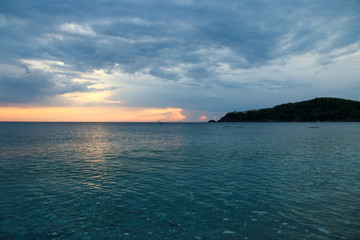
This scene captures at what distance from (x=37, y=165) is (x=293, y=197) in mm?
31535

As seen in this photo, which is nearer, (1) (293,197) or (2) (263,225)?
(2) (263,225)

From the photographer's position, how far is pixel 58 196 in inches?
667

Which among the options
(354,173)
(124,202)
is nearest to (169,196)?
(124,202)

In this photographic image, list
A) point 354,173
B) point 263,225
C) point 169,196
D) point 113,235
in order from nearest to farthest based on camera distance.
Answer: point 113,235 < point 263,225 < point 169,196 < point 354,173

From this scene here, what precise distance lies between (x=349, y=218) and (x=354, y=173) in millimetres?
14453

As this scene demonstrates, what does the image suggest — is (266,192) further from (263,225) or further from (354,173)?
(354,173)

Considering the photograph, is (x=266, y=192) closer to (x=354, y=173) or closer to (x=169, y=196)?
(x=169, y=196)

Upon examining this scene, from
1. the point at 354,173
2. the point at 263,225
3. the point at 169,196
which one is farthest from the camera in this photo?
the point at 354,173

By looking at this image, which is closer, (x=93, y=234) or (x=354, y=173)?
(x=93, y=234)

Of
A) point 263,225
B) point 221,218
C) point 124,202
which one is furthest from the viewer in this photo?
point 124,202

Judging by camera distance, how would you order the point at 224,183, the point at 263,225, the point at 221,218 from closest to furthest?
the point at 263,225 → the point at 221,218 → the point at 224,183

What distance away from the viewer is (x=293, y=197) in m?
16.2

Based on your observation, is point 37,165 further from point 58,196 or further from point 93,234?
point 93,234

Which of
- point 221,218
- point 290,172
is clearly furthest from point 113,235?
point 290,172
